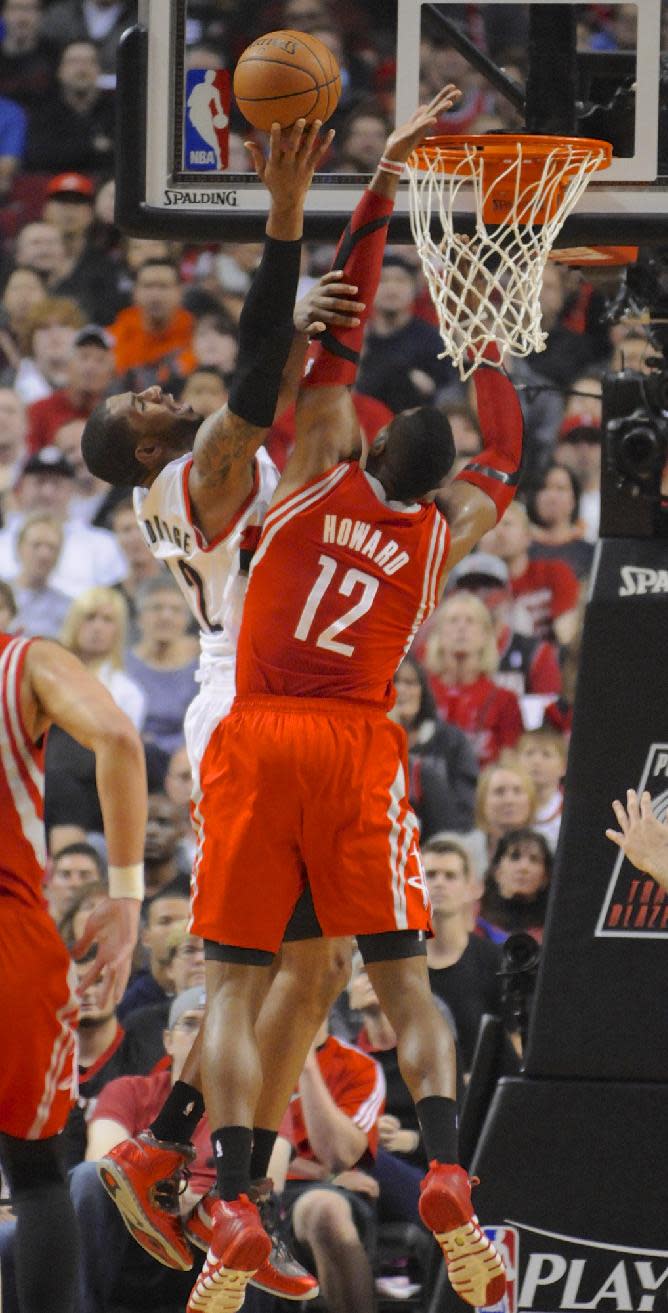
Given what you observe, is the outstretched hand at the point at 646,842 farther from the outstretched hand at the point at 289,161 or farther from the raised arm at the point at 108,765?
the outstretched hand at the point at 289,161

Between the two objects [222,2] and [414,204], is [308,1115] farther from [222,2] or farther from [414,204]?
[222,2]

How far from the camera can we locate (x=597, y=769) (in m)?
5.89

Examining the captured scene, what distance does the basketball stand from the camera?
5086 millimetres

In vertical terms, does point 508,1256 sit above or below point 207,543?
below

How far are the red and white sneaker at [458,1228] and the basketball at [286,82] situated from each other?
270 cm

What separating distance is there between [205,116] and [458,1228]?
3.30m

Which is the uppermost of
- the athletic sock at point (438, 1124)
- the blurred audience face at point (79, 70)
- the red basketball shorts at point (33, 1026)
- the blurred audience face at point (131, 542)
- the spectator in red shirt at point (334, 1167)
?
the blurred audience face at point (79, 70)

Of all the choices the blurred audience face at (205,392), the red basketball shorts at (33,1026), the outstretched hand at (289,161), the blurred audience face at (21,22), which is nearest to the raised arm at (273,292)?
the outstretched hand at (289,161)

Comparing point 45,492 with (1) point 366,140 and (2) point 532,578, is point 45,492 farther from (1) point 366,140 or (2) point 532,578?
(1) point 366,140

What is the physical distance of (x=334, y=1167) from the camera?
6.99 m

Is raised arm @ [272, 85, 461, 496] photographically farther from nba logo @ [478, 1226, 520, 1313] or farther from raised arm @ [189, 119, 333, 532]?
nba logo @ [478, 1226, 520, 1313]

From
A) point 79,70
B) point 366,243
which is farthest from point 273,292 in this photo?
point 79,70

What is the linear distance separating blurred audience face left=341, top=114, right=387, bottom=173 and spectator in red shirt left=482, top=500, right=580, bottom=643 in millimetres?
2622

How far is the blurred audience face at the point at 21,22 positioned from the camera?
540 inches
